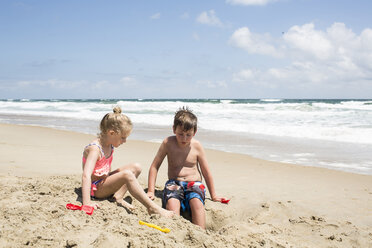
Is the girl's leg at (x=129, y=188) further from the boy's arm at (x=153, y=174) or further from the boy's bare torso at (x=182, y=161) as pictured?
the boy's bare torso at (x=182, y=161)

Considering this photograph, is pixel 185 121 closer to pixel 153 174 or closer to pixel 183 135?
pixel 183 135

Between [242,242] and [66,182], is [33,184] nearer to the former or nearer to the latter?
[66,182]

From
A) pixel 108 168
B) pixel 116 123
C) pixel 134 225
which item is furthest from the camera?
pixel 108 168

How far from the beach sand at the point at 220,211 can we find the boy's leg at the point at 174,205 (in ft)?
0.92

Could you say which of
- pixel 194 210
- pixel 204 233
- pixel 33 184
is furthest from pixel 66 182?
pixel 204 233

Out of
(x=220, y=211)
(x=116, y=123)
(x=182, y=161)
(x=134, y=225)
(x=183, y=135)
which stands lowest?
(x=220, y=211)

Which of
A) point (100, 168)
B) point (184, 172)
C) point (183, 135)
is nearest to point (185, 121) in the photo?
point (183, 135)

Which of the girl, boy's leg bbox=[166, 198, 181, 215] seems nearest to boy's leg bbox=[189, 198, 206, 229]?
boy's leg bbox=[166, 198, 181, 215]

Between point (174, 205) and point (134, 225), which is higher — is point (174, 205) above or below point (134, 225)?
below

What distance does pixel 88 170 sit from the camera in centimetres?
332

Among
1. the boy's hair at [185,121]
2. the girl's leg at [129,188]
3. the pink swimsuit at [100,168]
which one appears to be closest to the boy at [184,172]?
the boy's hair at [185,121]

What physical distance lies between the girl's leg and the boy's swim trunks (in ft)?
1.42

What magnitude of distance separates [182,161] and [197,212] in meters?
0.65

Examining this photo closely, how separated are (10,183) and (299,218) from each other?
130 inches
